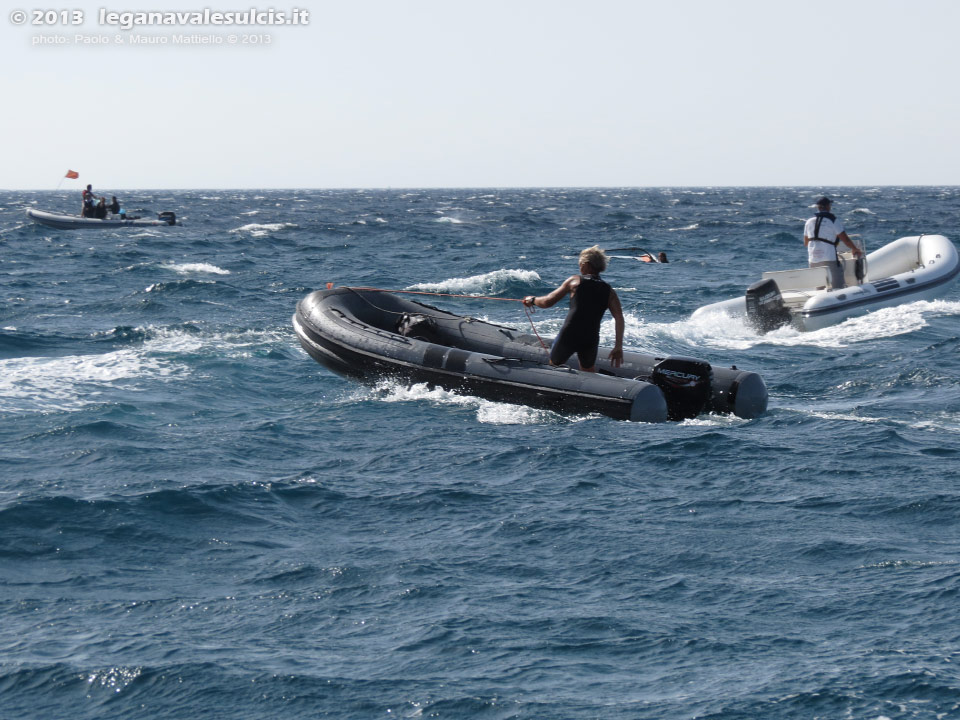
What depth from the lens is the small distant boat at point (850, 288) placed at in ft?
53.2

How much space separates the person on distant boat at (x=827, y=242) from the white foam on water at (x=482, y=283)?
7559mm

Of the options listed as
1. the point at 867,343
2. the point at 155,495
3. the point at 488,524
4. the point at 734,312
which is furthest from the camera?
the point at 734,312

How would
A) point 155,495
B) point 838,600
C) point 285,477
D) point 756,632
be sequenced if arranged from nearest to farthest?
1. point 756,632
2. point 838,600
3. point 155,495
4. point 285,477

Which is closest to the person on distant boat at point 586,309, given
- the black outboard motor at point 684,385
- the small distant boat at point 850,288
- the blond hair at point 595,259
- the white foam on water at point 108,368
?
the blond hair at point 595,259

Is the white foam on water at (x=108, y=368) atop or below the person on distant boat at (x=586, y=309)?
below

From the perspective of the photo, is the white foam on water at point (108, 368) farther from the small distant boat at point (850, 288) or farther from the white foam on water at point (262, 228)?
the white foam on water at point (262, 228)

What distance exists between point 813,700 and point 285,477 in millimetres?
4971

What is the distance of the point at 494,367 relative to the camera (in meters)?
11.2

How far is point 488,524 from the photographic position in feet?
24.9

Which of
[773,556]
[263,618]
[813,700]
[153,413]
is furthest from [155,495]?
[813,700]

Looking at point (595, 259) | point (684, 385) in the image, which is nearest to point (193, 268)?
point (684, 385)

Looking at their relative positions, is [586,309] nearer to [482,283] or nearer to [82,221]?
[482,283]

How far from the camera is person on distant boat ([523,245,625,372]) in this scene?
9.84 meters

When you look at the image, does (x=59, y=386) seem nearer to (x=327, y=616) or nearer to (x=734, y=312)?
(x=327, y=616)
